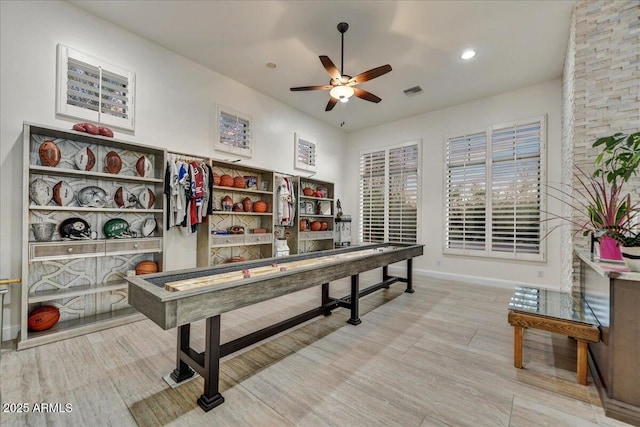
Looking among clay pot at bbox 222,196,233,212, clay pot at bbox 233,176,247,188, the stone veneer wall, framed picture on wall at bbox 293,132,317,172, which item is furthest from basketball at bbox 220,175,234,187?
the stone veneer wall

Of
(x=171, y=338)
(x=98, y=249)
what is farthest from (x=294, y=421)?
(x=98, y=249)

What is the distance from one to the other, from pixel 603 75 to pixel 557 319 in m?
2.76

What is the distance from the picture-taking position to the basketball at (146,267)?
3402mm

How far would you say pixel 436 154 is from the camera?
5.99 metres

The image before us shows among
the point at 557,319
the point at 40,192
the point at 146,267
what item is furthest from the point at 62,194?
the point at 557,319

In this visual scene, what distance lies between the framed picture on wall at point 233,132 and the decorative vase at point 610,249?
481 cm

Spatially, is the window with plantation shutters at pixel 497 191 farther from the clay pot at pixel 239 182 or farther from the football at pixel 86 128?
the football at pixel 86 128

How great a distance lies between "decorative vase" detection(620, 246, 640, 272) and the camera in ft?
5.90

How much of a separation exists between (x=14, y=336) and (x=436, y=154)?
7.11 meters

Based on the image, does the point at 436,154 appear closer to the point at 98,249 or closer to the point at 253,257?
the point at 253,257

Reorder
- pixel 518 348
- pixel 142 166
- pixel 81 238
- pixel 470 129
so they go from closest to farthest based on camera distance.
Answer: pixel 518 348 → pixel 81 238 → pixel 142 166 → pixel 470 129

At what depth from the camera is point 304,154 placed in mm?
6336

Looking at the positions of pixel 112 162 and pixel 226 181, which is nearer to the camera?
pixel 112 162

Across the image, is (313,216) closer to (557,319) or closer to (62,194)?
(62,194)
